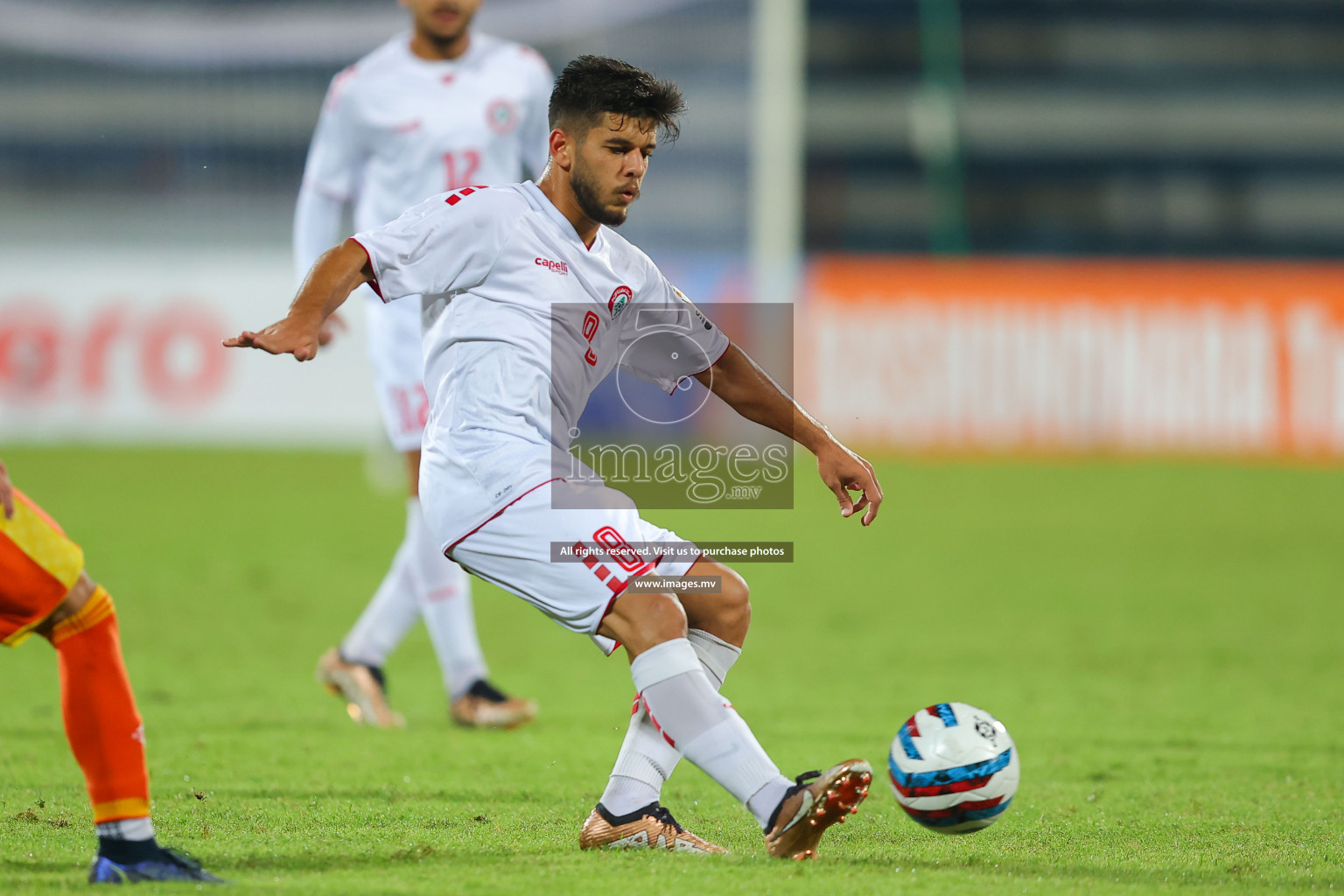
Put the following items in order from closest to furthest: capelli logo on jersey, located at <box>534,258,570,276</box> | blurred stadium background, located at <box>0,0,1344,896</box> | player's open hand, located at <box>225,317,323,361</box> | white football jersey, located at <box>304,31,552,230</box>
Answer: player's open hand, located at <box>225,317,323,361</box> → capelli logo on jersey, located at <box>534,258,570,276</box> → blurred stadium background, located at <box>0,0,1344,896</box> → white football jersey, located at <box>304,31,552,230</box>

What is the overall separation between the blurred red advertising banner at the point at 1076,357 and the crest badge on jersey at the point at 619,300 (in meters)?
11.4

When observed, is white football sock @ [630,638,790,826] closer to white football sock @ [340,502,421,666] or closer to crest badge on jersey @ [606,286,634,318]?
crest badge on jersey @ [606,286,634,318]

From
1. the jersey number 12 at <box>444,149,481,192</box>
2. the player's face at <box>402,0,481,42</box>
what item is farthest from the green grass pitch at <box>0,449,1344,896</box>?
the player's face at <box>402,0,481,42</box>

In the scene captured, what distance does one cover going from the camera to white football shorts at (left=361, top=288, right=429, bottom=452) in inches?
223

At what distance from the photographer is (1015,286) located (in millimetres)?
15555

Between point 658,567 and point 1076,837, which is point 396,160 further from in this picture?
Result: point 1076,837

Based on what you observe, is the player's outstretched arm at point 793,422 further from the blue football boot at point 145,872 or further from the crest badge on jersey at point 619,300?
the blue football boot at point 145,872

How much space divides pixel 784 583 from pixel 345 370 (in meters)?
7.44

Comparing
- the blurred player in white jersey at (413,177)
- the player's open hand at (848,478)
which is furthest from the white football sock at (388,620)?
the player's open hand at (848,478)

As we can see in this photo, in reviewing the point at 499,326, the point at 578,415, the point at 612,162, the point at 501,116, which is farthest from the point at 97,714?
the point at 501,116

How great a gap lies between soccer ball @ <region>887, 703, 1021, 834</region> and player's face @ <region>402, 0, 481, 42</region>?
10.5ft

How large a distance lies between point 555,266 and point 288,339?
2.39 ft

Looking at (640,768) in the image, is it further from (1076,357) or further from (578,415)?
(1076,357)

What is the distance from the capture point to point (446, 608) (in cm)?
572
